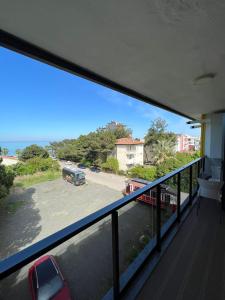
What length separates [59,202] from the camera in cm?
1617

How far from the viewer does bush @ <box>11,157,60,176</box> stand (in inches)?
870

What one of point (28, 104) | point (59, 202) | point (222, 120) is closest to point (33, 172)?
point (59, 202)

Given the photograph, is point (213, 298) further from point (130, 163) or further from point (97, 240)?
point (130, 163)

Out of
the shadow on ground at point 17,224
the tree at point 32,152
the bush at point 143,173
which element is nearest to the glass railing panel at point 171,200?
the shadow on ground at point 17,224

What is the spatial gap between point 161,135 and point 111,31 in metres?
22.3

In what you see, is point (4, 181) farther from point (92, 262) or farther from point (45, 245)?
point (45, 245)

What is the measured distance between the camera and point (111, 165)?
22156mm

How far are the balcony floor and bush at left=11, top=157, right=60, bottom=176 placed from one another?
934 inches

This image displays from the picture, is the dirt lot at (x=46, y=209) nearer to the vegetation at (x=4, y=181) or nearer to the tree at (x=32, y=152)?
the vegetation at (x=4, y=181)

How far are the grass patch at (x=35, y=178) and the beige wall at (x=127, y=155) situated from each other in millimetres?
9405

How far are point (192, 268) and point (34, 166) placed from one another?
25.2 meters

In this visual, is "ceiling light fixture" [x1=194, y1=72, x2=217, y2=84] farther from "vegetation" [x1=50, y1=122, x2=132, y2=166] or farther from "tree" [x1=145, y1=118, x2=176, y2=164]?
"vegetation" [x1=50, y1=122, x2=132, y2=166]

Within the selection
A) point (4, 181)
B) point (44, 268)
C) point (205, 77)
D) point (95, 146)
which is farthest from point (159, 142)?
point (44, 268)

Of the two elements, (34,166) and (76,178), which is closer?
(76,178)
